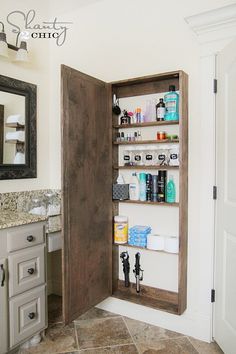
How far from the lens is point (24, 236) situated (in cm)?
194

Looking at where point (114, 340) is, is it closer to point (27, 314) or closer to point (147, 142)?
point (27, 314)

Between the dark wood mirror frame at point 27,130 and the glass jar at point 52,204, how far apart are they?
0.84 ft

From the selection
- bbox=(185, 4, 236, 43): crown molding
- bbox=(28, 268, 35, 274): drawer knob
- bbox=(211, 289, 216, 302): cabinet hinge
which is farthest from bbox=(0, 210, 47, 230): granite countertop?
bbox=(185, 4, 236, 43): crown molding

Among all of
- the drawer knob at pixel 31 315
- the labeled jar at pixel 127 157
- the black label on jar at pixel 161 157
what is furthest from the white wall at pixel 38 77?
the black label on jar at pixel 161 157

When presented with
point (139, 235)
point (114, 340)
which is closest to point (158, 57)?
point (139, 235)

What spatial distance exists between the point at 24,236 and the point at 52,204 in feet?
2.79

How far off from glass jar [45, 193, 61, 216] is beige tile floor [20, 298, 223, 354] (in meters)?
0.95

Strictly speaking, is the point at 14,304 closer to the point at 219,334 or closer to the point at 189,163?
the point at 219,334

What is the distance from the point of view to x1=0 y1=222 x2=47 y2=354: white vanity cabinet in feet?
6.05

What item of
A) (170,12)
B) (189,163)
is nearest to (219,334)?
(189,163)

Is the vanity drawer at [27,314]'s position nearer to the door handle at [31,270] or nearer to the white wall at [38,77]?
the door handle at [31,270]

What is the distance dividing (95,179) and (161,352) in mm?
1329

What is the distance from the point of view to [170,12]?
2.25m

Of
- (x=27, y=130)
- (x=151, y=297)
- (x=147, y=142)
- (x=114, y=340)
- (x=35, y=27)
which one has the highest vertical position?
(x=35, y=27)
